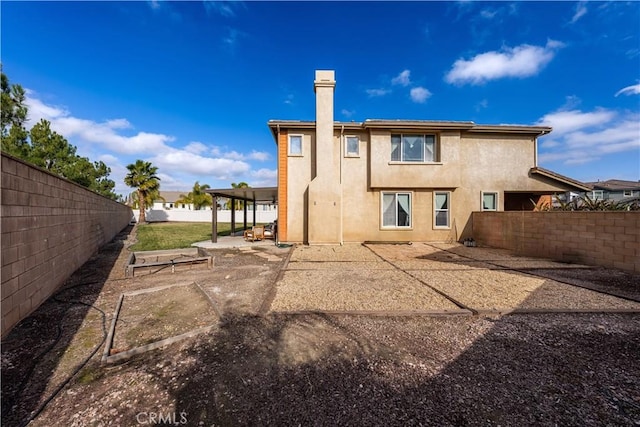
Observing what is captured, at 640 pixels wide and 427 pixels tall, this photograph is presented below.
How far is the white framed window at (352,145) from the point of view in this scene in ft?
41.4

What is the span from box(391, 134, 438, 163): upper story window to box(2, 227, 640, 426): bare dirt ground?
9091 millimetres

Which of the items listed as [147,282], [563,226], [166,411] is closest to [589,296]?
[563,226]

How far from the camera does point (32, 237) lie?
13.6 feet

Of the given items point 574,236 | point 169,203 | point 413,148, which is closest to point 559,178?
point 574,236

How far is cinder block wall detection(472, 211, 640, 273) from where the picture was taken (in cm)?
670

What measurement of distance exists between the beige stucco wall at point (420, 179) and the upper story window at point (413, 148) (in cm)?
42

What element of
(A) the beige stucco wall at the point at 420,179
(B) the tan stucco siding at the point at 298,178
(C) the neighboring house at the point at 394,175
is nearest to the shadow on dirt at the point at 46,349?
(B) the tan stucco siding at the point at 298,178

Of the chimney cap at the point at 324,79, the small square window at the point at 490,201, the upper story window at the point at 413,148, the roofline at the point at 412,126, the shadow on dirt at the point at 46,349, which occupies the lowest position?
the shadow on dirt at the point at 46,349

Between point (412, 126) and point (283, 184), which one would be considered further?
point (283, 184)

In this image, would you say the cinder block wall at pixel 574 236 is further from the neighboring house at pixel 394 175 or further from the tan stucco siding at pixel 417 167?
the tan stucco siding at pixel 417 167

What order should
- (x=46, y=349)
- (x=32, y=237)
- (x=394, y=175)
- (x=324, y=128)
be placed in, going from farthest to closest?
(x=394, y=175)
(x=324, y=128)
(x=32, y=237)
(x=46, y=349)

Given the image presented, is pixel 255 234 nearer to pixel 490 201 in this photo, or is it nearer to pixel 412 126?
pixel 412 126

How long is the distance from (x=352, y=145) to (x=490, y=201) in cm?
771

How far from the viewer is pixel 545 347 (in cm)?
304
